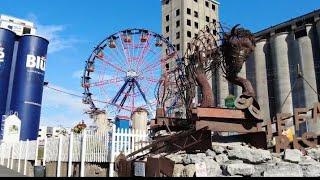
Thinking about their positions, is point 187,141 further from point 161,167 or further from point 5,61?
point 5,61

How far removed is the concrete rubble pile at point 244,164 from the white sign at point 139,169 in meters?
0.89

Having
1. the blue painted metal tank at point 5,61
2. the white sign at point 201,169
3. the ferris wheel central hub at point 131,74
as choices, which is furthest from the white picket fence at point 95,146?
the blue painted metal tank at point 5,61

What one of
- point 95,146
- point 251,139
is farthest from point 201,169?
point 95,146

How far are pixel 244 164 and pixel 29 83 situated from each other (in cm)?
3953

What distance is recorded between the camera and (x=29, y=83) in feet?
148

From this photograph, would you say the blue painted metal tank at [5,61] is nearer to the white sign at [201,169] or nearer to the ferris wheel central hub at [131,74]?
the ferris wheel central hub at [131,74]

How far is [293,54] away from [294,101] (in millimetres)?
7425

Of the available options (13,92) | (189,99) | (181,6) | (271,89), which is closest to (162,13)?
(181,6)

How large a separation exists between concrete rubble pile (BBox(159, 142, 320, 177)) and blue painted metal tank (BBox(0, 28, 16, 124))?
125 feet

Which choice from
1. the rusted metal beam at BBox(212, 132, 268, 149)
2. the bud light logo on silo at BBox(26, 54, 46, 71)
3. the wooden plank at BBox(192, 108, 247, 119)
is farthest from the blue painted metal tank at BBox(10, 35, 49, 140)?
the wooden plank at BBox(192, 108, 247, 119)

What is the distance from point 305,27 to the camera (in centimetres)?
5584

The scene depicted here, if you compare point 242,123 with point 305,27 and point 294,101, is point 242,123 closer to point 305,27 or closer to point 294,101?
point 294,101

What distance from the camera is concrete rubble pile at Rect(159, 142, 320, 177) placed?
941 cm

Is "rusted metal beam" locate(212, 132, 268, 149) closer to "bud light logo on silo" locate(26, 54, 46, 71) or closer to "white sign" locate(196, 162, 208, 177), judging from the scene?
"white sign" locate(196, 162, 208, 177)
